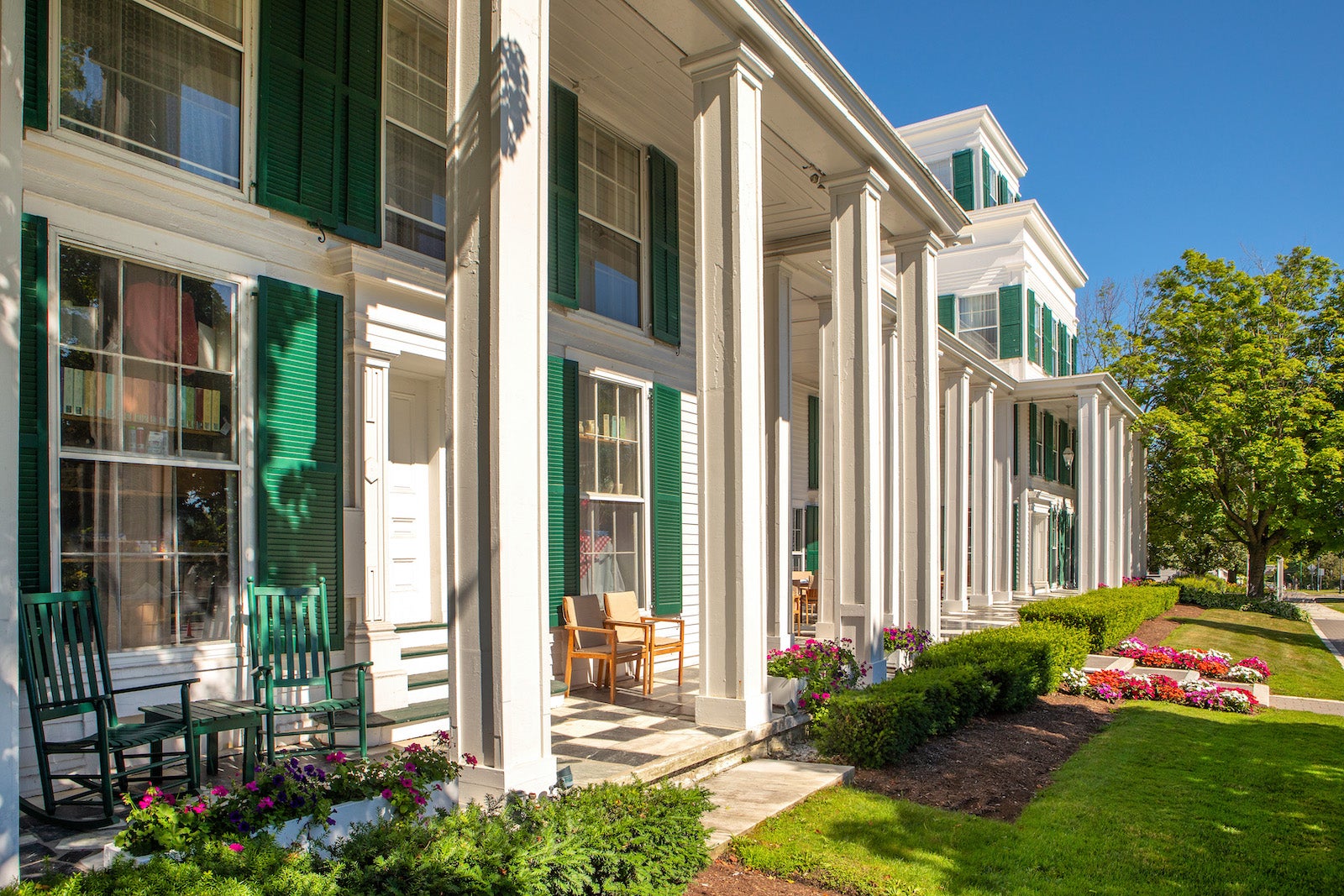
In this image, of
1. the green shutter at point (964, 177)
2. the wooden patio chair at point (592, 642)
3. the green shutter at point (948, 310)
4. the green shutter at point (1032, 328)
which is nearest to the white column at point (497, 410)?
the wooden patio chair at point (592, 642)

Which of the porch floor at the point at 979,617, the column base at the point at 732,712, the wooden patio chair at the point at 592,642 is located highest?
the wooden patio chair at the point at 592,642

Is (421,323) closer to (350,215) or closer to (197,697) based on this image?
(350,215)

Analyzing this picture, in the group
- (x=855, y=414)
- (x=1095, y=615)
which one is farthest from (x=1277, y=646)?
(x=855, y=414)

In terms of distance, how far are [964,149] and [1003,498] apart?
29.4ft

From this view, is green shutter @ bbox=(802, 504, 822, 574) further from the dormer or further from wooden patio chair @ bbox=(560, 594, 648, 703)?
the dormer

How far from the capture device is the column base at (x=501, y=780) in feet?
12.2

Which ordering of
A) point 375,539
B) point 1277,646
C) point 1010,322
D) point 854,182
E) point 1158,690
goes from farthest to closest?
point 1010,322, point 1277,646, point 1158,690, point 854,182, point 375,539

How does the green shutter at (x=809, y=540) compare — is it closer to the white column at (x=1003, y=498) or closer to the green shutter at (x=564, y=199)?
the white column at (x=1003, y=498)

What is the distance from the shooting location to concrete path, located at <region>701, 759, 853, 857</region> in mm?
4441

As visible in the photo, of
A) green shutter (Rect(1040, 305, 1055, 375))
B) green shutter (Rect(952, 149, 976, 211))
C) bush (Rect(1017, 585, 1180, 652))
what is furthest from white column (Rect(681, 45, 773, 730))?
green shutter (Rect(1040, 305, 1055, 375))

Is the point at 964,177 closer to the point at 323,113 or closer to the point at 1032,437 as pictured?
the point at 1032,437

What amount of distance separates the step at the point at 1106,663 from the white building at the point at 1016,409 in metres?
4.46

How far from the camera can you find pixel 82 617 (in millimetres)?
4023

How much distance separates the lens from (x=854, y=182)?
26.0 ft
